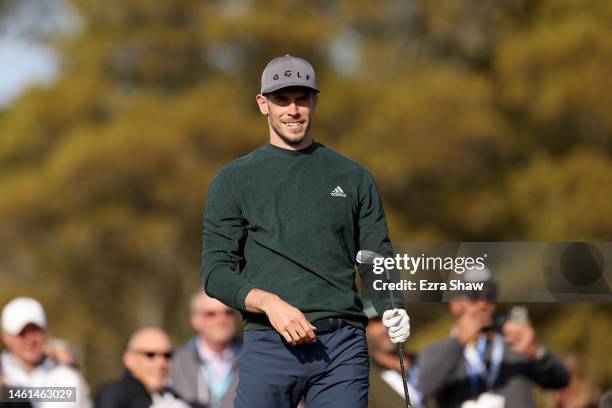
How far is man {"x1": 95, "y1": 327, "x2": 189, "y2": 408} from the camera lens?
900 centimetres

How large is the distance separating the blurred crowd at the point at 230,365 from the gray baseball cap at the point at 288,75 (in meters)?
2.57

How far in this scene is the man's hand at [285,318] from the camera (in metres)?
5.38

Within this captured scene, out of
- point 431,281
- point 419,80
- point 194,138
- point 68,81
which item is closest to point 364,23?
point 419,80

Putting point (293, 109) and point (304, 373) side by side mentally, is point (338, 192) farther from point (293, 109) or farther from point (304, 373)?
point (304, 373)

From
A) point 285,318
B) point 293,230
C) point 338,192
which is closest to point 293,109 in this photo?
point 338,192

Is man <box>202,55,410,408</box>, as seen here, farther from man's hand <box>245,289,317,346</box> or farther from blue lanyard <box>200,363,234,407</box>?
blue lanyard <box>200,363,234,407</box>

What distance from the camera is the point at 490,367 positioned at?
8.88 metres

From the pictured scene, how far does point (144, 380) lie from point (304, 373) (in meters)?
3.83

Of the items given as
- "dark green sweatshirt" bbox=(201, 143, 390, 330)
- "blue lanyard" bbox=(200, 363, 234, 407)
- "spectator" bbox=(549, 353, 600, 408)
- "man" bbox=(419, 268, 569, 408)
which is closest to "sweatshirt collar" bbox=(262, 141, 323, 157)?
"dark green sweatshirt" bbox=(201, 143, 390, 330)

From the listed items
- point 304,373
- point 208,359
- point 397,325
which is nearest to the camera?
point 304,373

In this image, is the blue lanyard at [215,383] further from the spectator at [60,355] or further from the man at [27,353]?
the spectator at [60,355]

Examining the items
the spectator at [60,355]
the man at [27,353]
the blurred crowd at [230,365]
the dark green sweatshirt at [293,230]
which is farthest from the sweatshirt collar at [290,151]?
the spectator at [60,355]

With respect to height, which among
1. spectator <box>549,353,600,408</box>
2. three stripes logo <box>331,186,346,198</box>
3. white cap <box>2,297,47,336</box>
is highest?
three stripes logo <box>331,186,346,198</box>

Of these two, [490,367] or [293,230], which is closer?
[293,230]
